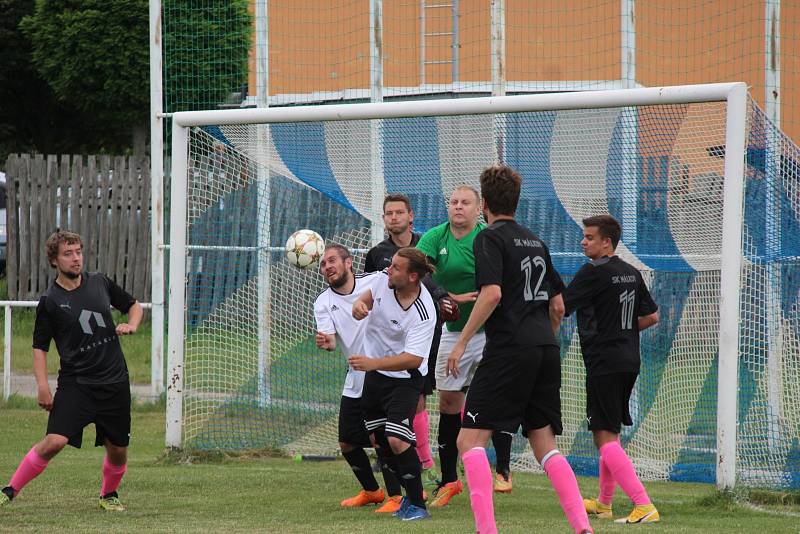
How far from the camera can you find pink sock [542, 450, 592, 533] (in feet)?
19.1

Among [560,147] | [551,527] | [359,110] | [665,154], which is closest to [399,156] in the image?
[359,110]

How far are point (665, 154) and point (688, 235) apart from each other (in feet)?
2.05

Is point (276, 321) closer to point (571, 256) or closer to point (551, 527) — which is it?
point (571, 256)

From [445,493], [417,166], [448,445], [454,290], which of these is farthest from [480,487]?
[417,166]

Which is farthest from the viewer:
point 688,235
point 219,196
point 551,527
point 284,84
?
point 284,84

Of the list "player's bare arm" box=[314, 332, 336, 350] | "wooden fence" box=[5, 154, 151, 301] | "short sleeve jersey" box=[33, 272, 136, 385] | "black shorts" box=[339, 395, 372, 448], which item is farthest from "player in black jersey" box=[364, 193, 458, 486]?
"wooden fence" box=[5, 154, 151, 301]

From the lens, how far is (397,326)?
703 centimetres

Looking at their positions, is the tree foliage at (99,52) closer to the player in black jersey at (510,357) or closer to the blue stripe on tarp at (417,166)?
the blue stripe on tarp at (417,166)

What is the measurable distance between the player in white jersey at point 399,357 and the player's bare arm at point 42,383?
1959mm

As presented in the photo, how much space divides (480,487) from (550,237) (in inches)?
144

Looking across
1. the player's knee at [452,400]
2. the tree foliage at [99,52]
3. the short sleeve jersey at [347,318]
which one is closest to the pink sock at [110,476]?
the short sleeve jersey at [347,318]

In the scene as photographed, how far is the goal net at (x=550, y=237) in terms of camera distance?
7.84 m

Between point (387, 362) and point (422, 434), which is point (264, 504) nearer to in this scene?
point (422, 434)

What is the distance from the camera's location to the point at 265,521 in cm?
702
